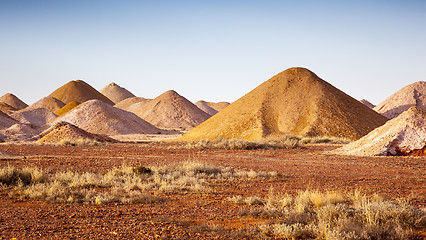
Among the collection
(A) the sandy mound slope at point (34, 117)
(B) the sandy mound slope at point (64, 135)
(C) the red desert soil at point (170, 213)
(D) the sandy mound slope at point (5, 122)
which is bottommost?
(C) the red desert soil at point (170, 213)

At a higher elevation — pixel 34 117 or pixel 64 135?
pixel 34 117

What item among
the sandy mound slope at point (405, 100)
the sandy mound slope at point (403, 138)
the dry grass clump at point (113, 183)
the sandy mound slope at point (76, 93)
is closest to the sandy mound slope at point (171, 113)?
the sandy mound slope at point (405, 100)

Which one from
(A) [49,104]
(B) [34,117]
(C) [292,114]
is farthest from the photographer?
(A) [49,104]

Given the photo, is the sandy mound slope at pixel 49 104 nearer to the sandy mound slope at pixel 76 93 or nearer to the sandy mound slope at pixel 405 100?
the sandy mound slope at pixel 76 93

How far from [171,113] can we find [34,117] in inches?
1177

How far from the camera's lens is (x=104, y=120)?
216 ft

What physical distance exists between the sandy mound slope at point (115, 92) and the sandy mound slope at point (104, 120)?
100 m

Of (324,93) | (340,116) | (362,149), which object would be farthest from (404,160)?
(324,93)

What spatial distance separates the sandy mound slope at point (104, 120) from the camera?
63844 mm

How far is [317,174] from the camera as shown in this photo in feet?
45.3

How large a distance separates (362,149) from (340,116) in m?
20.0

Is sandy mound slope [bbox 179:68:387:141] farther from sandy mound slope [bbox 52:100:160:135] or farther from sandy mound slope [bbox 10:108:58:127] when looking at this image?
sandy mound slope [bbox 10:108:58:127]

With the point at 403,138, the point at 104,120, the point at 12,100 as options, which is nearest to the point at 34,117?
the point at 104,120

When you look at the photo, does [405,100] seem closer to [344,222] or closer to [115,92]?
[344,222]
